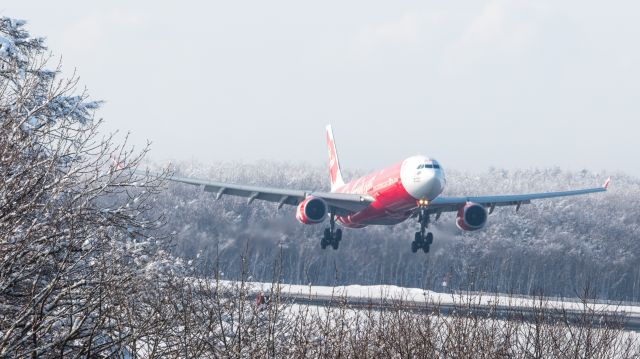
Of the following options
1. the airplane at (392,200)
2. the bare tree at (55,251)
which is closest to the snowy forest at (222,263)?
the bare tree at (55,251)

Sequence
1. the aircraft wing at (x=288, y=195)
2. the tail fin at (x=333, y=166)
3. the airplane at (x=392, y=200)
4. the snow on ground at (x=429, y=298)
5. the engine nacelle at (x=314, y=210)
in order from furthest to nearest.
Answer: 1. the tail fin at (x=333, y=166)
2. the engine nacelle at (x=314, y=210)
3. the aircraft wing at (x=288, y=195)
4. the airplane at (x=392, y=200)
5. the snow on ground at (x=429, y=298)

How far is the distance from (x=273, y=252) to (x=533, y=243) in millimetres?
28504

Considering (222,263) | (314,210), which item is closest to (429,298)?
(314,210)

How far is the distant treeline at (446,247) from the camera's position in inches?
2657

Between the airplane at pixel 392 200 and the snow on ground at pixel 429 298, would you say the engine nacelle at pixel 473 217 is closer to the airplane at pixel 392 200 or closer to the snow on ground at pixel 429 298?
the airplane at pixel 392 200

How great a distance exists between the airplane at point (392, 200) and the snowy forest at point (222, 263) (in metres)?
3.82

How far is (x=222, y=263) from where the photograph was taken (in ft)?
222

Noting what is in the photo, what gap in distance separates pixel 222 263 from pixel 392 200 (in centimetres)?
2509

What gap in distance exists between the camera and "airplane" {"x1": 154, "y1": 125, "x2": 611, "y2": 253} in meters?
43.2

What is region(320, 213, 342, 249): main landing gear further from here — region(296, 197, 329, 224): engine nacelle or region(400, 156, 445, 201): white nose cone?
region(400, 156, 445, 201): white nose cone

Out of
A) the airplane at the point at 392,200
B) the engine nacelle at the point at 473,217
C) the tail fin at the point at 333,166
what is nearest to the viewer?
the airplane at the point at 392,200

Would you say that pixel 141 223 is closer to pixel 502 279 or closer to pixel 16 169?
pixel 16 169

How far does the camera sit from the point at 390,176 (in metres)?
45.2

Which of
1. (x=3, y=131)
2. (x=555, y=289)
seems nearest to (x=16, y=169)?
(x=3, y=131)
